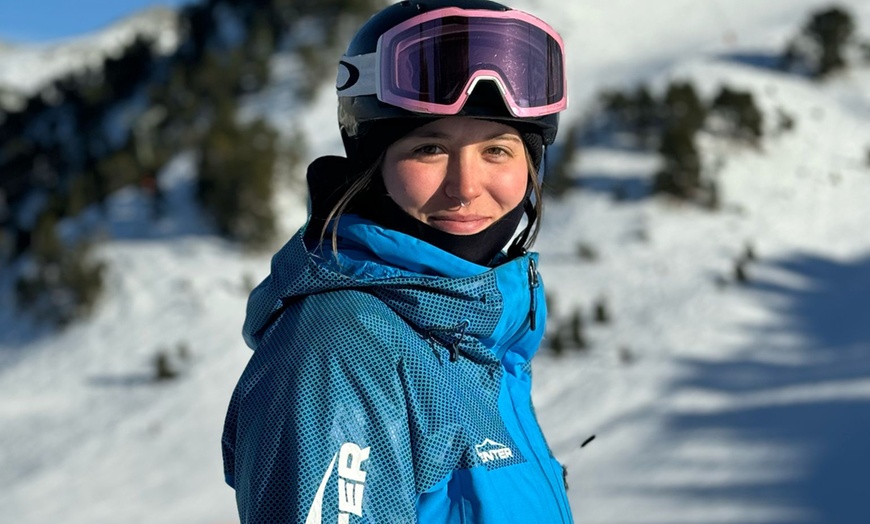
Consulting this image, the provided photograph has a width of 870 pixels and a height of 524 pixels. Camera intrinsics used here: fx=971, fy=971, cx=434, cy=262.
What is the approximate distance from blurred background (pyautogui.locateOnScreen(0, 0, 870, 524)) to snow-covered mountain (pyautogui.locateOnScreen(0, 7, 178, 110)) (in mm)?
10635

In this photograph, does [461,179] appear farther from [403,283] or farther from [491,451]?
[491,451]

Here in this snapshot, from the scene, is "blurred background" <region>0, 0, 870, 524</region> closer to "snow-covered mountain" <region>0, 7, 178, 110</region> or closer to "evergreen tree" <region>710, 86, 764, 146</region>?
"evergreen tree" <region>710, 86, 764, 146</region>

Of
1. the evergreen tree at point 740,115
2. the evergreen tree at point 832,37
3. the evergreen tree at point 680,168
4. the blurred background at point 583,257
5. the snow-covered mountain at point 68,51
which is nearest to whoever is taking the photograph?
the blurred background at point 583,257

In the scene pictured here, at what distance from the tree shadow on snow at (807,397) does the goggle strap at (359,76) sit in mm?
5377

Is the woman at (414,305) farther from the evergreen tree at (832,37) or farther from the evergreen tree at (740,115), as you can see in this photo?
the evergreen tree at (832,37)

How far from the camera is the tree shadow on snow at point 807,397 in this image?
655cm

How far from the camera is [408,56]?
65.6 inches

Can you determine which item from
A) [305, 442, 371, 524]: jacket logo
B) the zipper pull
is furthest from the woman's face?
[305, 442, 371, 524]: jacket logo

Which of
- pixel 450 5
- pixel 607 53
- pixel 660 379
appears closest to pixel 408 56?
pixel 450 5

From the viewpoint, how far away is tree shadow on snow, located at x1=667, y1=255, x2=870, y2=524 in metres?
→ 6.55

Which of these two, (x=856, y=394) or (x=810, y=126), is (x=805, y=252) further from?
(x=856, y=394)

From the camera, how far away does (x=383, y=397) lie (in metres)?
1.35

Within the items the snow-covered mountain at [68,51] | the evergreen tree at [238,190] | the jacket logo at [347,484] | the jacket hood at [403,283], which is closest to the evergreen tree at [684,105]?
the evergreen tree at [238,190]

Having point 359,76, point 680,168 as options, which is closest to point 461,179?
point 359,76
